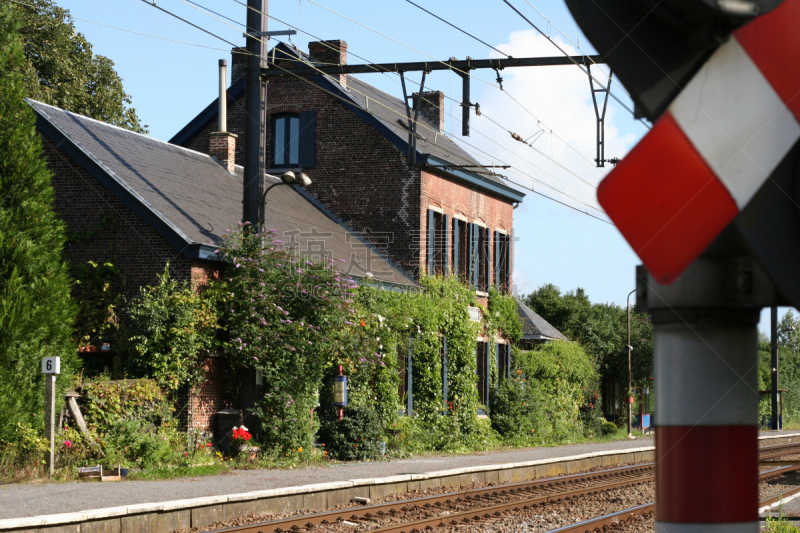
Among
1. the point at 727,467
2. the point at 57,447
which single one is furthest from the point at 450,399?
the point at 727,467

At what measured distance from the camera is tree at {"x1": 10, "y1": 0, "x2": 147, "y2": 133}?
115 feet

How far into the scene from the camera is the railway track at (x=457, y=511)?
35.3ft

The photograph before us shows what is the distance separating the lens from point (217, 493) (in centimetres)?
1223

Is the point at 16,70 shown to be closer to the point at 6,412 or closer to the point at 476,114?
the point at 6,412

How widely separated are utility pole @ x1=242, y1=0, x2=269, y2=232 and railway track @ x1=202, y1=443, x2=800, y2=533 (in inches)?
283

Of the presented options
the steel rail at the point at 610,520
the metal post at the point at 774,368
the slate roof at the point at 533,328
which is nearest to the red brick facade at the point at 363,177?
the slate roof at the point at 533,328

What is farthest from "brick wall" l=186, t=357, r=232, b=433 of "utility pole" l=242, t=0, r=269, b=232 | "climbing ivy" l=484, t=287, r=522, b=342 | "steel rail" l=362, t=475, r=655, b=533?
"climbing ivy" l=484, t=287, r=522, b=342

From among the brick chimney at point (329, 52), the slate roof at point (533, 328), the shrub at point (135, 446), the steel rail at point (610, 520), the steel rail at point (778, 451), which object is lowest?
the steel rail at point (778, 451)

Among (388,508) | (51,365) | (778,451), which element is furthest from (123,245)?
(778,451)

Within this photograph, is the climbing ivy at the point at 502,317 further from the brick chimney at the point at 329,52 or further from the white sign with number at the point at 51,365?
the white sign with number at the point at 51,365

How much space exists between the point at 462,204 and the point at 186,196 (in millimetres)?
10952

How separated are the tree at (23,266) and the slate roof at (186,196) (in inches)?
125

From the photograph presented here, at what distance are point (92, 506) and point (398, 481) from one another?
5.22m

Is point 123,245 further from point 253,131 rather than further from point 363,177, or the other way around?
point 363,177
